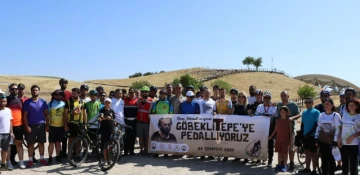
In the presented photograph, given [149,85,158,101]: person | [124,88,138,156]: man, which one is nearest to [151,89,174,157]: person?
[149,85,158,101]: person

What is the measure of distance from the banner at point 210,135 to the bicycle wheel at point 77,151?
2.18 meters

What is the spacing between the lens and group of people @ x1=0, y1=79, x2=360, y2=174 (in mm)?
7727

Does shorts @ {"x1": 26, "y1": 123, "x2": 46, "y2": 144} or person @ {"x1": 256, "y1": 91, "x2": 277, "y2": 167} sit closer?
shorts @ {"x1": 26, "y1": 123, "x2": 46, "y2": 144}

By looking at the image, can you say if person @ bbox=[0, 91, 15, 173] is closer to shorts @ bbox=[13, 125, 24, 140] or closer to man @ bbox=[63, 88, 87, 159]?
shorts @ bbox=[13, 125, 24, 140]

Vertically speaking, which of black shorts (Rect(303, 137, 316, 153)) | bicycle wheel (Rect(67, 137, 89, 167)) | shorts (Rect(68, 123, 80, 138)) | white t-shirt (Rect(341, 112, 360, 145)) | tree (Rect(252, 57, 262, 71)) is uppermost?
tree (Rect(252, 57, 262, 71))

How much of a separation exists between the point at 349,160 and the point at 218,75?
3432 inches

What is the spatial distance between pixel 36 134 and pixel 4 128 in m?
0.97

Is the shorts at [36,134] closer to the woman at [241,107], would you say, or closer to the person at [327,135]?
the woman at [241,107]

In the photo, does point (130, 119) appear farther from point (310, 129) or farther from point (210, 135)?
point (310, 129)

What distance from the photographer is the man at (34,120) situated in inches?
357

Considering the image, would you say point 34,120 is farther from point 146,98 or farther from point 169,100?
point 169,100

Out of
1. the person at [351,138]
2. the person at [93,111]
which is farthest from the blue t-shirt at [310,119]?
the person at [93,111]

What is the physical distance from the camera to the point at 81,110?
959 cm

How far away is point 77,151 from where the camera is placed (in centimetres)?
926
